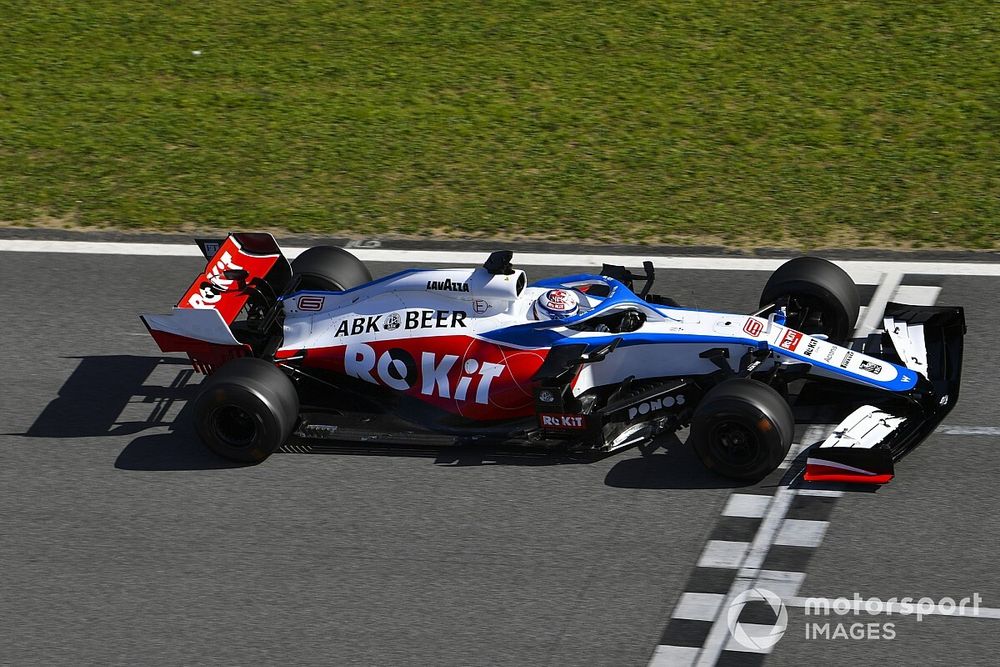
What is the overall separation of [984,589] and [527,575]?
236cm

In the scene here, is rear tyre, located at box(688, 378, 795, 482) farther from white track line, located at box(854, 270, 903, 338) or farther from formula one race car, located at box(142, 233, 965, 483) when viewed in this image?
white track line, located at box(854, 270, 903, 338)

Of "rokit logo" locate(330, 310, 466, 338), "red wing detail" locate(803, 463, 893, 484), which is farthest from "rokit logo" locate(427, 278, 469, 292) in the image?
"red wing detail" locate(803, 463, 893, 484)

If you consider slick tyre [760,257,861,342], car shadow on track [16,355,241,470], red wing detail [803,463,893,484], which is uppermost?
slick tyre [760,257,861,342]

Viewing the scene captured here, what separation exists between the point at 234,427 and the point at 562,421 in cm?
201

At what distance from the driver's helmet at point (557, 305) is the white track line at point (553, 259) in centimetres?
269

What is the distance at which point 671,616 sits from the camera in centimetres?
700

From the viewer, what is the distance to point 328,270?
31.3ft

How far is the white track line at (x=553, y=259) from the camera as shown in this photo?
1080 cm

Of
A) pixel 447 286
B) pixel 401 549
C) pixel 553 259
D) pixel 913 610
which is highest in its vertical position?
pixel 447 286

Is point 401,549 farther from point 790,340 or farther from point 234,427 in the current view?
point 790,340

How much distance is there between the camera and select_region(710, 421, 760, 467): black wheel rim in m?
7.75

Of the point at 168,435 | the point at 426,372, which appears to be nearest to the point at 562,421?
the point at 426,372

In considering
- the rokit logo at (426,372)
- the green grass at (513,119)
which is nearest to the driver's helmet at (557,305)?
the rokit logo at (426,372)

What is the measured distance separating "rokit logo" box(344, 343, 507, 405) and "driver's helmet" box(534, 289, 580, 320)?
407 millimetres
